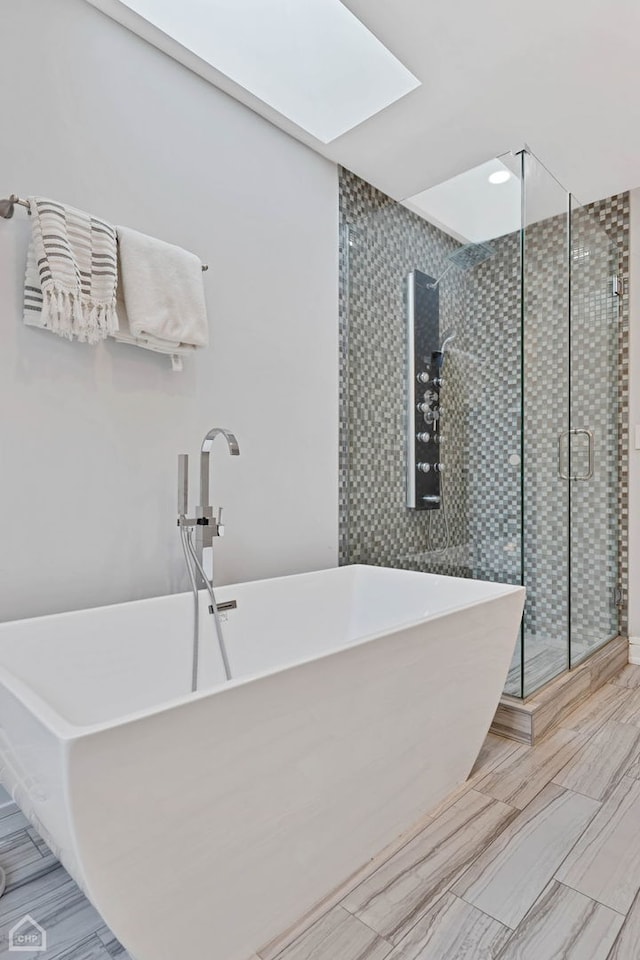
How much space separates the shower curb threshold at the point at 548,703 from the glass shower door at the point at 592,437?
3.3 inches

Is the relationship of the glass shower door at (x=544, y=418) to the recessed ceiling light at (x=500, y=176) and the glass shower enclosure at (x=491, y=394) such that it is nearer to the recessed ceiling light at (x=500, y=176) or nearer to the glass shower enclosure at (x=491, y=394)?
the glass shower enclosure at (x=491, y=394)

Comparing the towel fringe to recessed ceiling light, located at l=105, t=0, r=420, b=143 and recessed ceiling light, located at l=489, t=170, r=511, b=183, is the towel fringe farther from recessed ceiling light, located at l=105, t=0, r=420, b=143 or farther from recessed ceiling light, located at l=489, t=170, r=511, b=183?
recessed ceiling light, located at l=489, t=170, r=511, b=183

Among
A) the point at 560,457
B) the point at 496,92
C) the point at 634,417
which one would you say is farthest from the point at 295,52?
the point at 634,417

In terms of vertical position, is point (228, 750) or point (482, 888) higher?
point (228, 750)

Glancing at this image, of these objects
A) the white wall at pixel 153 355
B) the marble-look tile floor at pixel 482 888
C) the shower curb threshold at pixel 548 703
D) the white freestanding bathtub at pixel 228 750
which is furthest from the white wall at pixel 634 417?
the white wall at pixel 153 355

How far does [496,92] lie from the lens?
2232mm

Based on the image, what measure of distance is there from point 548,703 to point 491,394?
139 cm

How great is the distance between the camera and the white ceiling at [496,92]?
1.88m

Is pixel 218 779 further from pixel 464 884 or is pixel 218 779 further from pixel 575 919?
pixel 575 919

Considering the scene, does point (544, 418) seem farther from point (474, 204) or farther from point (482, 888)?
point (482, 888)

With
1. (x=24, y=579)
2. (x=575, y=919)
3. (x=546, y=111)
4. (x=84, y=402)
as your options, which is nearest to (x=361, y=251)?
(x=546, y=111)

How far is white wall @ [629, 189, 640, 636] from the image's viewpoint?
3166 millimetres

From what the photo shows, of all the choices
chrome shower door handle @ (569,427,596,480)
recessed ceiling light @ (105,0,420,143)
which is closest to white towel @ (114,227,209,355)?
recessed ceiling light @ (105,0,420,143)

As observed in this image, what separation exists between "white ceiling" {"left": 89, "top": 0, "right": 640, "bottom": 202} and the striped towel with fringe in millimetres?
848
